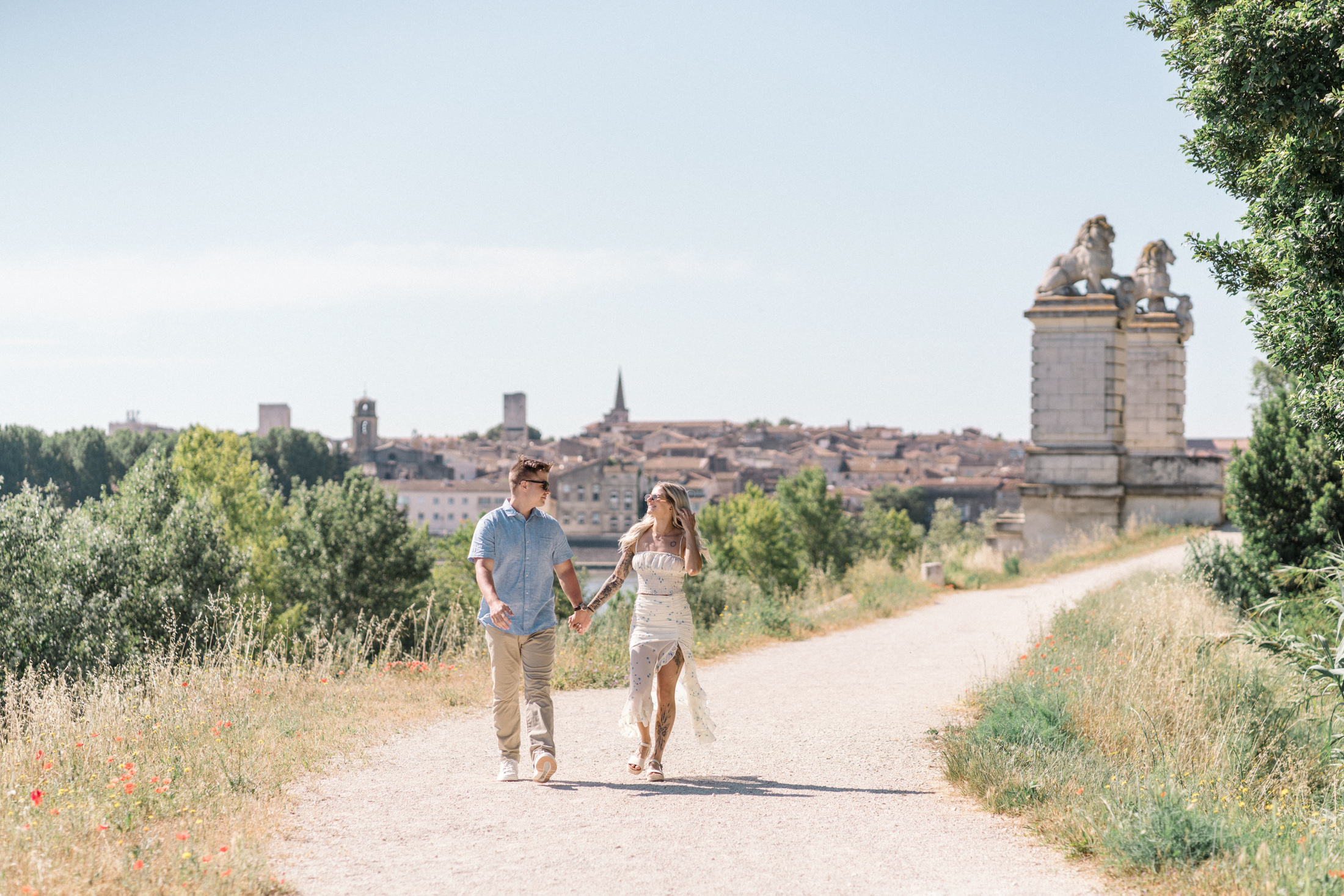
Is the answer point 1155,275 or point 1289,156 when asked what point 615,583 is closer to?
point 1289,156

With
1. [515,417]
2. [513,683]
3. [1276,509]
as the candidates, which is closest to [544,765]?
[513,683]

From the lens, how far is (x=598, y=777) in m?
6.04

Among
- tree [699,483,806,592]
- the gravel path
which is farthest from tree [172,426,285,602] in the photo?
the gravel path

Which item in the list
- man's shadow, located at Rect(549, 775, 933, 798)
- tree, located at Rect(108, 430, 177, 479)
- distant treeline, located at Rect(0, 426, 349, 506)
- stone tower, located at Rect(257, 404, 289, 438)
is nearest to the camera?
man's shadow, located at Rect(549, 775, 933, 798)

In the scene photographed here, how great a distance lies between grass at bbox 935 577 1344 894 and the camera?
436cm

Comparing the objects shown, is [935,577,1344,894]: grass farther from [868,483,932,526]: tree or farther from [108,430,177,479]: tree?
[868,483,932,526]: tree

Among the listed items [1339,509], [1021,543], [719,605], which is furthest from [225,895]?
[1021,543]

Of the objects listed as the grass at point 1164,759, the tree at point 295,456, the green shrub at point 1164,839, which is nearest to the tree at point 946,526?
the tree at point 295,456

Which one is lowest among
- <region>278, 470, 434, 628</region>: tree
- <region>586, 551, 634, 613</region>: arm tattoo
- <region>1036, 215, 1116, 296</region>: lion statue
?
<region>278, 470, 434, 628</region>: tree

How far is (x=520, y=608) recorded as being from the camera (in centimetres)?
593

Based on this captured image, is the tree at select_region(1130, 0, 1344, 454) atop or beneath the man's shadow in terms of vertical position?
atop

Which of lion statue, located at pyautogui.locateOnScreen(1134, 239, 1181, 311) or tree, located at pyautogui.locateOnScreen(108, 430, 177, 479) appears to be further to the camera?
tree, located at pyautogui.locateOnScreen(108, 430, 177, 479)

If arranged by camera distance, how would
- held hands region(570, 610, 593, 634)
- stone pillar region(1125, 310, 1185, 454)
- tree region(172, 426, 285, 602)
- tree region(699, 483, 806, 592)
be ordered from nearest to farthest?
held hands region(570, 610, 593, 634)
stone pillar region(1125, 310, 1185, 454)
tree region(172, 426, 285, 602)
tree region(699, 483, 806, 592)

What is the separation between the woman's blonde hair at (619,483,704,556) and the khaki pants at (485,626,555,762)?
62 cm
